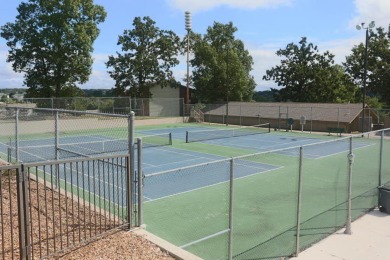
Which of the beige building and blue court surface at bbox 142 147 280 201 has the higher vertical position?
the beige building

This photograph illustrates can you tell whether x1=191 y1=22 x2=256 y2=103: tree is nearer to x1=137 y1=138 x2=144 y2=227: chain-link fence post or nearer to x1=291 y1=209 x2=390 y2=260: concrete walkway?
x1=291 y1=209 x2=390 y2=260: concrete walkway

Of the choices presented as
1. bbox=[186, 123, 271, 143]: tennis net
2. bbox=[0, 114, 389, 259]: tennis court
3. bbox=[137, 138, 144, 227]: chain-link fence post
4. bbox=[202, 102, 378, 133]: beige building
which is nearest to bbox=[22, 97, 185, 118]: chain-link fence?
bbox=[202, 102, 378, 133]: beige building

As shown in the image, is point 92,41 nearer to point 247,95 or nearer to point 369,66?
point 247,95

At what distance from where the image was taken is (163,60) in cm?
5803

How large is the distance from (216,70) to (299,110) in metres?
19.5

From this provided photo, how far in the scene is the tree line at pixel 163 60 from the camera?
4419 centimetres

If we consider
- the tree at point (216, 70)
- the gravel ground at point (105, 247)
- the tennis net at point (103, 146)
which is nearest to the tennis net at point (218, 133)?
the tennis net at point (103, 146)

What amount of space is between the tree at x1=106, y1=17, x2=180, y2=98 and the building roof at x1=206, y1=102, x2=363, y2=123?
39.1 ft

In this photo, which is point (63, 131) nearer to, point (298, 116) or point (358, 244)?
point (298, 116)

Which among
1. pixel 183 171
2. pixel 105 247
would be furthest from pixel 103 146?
pixel 105 247

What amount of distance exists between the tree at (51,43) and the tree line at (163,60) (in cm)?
11

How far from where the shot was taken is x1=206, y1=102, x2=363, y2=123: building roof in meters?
39.1

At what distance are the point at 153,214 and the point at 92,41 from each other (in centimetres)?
3992

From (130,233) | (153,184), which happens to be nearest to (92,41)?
(153,184)
